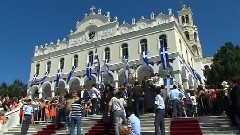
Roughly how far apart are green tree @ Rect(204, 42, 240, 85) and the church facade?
2.37 m

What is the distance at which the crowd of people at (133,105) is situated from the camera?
9.11 meters

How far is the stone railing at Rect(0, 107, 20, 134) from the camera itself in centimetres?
1331

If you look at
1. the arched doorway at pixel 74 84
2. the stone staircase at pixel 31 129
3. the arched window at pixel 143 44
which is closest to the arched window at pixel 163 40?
the arched window at pixel 143 44

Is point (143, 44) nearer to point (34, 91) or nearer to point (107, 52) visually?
point (107, 52)

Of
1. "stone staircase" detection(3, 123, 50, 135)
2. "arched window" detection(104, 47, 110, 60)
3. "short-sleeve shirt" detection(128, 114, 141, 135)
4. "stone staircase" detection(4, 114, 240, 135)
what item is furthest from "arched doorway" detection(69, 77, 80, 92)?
"short-sleeve shirt" detection(128, 114, 141, 135)

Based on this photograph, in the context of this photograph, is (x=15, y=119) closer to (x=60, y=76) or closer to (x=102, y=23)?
(x=60, y=76)

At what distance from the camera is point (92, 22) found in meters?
34.7

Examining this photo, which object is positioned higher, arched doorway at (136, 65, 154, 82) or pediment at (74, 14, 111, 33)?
pediment at (74, 14, 111, 33)

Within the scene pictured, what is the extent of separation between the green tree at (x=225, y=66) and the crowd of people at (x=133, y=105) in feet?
65.1

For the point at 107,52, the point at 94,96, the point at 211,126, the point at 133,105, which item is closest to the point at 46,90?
the point at 107,52

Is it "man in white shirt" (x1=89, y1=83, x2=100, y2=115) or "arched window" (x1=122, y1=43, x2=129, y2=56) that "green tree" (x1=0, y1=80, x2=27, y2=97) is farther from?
"man in white shirt" (x1=89, y1=83, x2=100, y2=115)

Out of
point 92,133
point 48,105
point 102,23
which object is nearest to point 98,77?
point 102,23

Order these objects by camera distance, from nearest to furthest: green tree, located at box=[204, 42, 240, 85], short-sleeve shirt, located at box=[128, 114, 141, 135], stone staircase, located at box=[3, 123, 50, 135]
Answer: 1. short-sleeve shirt, located at box=[128, 114, 141, 135]
2. stone staircase, located at box=[3, 123, 50, 135]
3. green tree, located at box=[204, 42, 240, 85]

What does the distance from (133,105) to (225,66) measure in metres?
23.7
